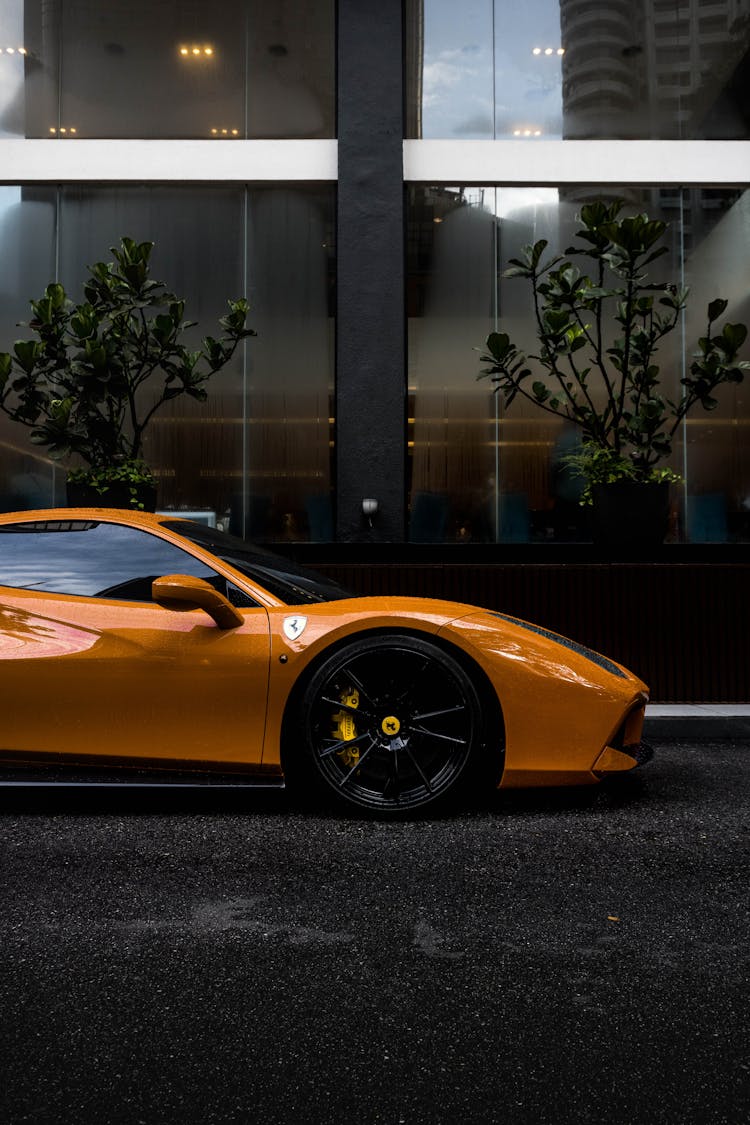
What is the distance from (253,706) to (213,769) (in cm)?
28

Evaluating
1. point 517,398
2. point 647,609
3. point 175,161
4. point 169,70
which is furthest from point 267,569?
point 169,70

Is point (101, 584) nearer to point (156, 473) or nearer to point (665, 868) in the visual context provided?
point (665, 868)

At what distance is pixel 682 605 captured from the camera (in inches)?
260

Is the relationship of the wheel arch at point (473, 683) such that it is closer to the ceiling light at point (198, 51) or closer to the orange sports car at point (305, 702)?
the orange sports car at point (305, 702)

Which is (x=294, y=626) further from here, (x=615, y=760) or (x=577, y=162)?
(x=577, y=162)

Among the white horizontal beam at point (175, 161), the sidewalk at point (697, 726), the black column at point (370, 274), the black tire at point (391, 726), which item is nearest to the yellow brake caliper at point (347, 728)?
the black tire at point (391, 726)

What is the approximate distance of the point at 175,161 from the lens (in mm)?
9984

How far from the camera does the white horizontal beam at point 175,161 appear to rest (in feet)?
32.7

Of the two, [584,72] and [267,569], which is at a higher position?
[584,72]

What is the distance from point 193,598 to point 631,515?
14.9ft

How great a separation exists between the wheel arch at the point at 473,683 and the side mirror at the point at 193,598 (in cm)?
35

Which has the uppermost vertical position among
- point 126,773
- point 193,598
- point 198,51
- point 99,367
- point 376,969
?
point 198,51

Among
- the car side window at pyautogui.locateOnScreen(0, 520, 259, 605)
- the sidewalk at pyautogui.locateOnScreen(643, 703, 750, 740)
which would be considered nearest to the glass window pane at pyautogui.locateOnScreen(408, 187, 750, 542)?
the sidewalk at pyautogui.locateOnScreen(643, 703, 750, 740)

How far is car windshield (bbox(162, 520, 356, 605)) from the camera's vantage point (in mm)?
3842
